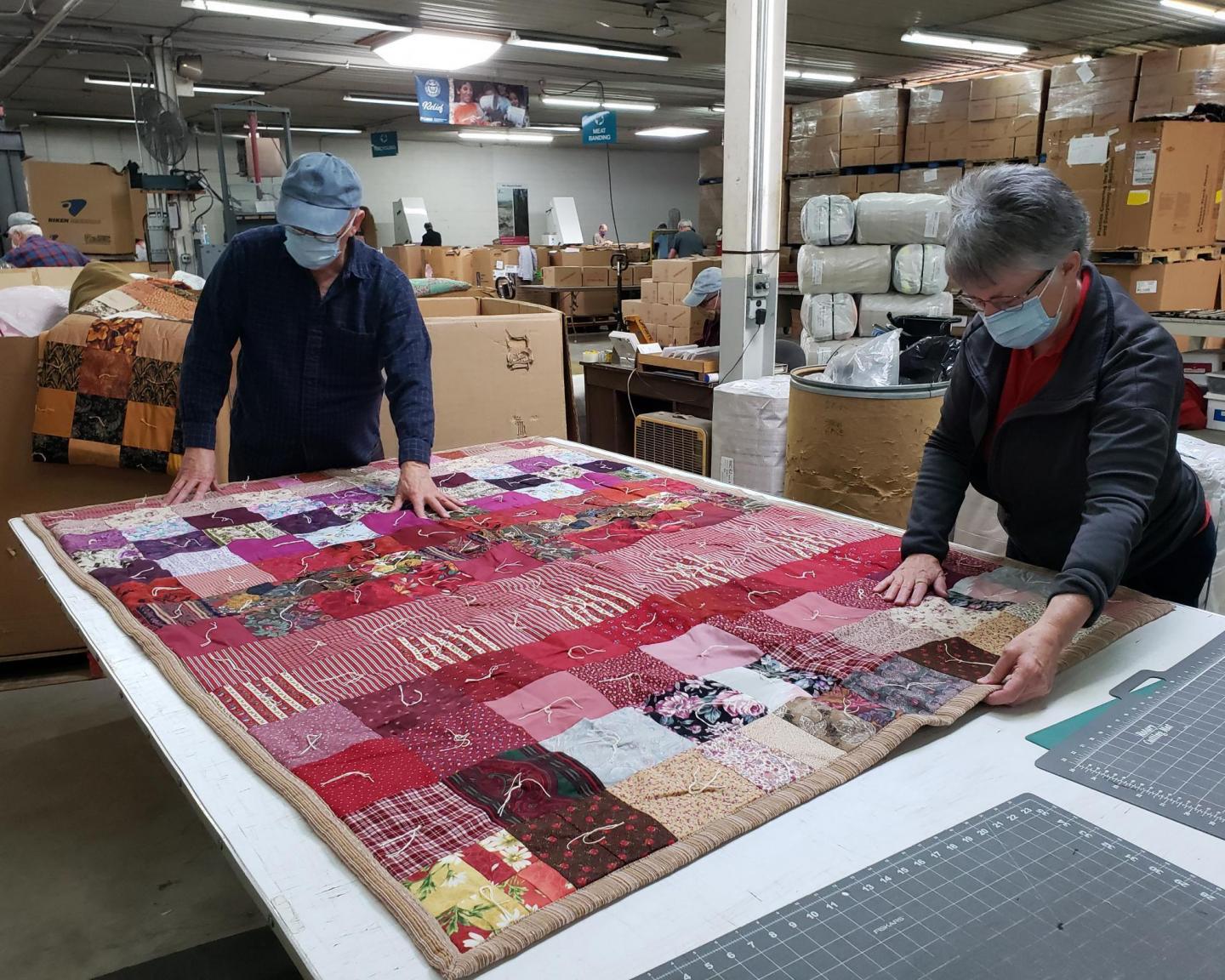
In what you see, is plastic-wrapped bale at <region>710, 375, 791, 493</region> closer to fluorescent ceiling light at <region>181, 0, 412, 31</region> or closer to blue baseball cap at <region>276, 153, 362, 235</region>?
blue baseball cap at <region>276, 153, 362, 235</region>

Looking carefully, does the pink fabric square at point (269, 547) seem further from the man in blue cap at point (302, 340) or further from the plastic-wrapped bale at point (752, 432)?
the plastic-wrapped bale at point (752, 432)

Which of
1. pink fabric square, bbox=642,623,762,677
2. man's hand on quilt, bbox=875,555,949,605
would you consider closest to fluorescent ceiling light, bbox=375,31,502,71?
man's hand on quilt, bbox=875,555,949,605

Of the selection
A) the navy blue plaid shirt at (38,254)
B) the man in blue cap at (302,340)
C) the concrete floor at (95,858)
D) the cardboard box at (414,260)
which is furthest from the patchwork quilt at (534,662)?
the cardboard box at (414,260)

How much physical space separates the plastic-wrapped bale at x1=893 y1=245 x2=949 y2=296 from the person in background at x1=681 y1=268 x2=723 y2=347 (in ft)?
3.16

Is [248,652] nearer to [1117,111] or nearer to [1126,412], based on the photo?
[1126,412]

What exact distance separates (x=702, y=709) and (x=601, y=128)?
9.08m

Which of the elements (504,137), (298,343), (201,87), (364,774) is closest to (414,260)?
(201,87)

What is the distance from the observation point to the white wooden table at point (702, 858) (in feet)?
2.74

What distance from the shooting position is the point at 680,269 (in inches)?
238

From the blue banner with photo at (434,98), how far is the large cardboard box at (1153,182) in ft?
19.3

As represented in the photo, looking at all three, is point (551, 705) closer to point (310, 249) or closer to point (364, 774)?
point (364, 774)

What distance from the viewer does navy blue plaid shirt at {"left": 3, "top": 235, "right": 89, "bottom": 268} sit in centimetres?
605

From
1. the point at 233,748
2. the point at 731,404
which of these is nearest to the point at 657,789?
the point at 233,748

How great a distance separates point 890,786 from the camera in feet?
3.52
